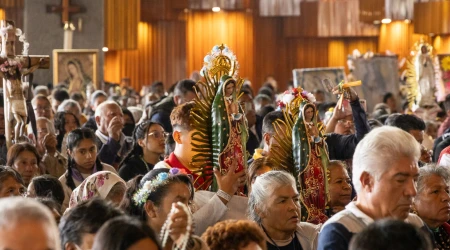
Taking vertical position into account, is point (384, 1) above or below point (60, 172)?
above

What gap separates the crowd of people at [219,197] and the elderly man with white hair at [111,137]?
0.02 m

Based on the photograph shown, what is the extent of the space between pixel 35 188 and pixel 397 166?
290 cm

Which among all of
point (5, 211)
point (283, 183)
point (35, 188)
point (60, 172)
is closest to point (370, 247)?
point (5, 211)

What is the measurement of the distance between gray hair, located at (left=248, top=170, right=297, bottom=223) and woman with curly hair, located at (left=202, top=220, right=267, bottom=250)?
1.19 meters

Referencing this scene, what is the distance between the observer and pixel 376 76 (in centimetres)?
1923

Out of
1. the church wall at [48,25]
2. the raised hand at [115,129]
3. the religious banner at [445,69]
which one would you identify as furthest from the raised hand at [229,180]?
the church wall at [48,25]

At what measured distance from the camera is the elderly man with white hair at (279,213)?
5434 mm

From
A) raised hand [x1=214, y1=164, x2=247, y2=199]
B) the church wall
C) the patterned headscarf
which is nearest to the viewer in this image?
raised hand [x1=214, y1=164, x2=247, y2=199]

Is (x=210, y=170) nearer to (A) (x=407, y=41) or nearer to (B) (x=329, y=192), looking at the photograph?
(B) (x=329, y=192)

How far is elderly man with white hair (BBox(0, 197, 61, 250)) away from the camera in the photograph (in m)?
3.37

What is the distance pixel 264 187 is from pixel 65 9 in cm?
1497

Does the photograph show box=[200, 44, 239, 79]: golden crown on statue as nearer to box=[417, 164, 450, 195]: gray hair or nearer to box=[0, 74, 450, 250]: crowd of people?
box=[0, 74, 450, 250]: crowd of people

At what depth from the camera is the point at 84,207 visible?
4469 mm

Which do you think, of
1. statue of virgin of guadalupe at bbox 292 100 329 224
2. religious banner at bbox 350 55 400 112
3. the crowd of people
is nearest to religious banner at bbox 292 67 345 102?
religious banner at bbox 350 55 400 112
